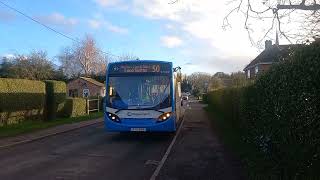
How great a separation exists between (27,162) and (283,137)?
20.9 ft

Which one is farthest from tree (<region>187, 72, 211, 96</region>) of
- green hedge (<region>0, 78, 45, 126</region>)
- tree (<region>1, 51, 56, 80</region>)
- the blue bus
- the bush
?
the blue bus

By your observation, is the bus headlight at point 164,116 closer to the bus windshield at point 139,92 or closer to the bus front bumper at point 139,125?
the bus front bumper at point 139,125

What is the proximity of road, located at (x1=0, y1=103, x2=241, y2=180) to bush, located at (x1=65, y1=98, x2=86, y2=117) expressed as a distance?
16047 millimetres

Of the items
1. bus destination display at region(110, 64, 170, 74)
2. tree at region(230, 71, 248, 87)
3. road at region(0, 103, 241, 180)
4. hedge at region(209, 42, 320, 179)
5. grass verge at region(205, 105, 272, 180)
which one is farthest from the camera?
tree at region(230, 71, 248, 87)

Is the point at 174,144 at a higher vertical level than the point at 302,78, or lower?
lower

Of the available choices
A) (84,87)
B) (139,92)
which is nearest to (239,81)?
(139,92)

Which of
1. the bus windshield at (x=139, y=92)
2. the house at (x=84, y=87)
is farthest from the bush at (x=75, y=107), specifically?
the house at (x=84, y=87)

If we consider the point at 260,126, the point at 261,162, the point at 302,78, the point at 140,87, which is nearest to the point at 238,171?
the point at 261,162

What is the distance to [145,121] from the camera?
18.1 metres

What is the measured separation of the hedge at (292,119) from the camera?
Result: 7599mm

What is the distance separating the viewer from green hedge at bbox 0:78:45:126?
992 inches

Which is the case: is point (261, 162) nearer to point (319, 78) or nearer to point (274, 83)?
point (274, 83)

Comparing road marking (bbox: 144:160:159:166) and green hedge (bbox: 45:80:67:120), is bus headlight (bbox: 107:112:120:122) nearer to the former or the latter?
road marking (bbox: 144:160:159:166)

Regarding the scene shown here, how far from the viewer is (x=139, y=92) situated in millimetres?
18391
